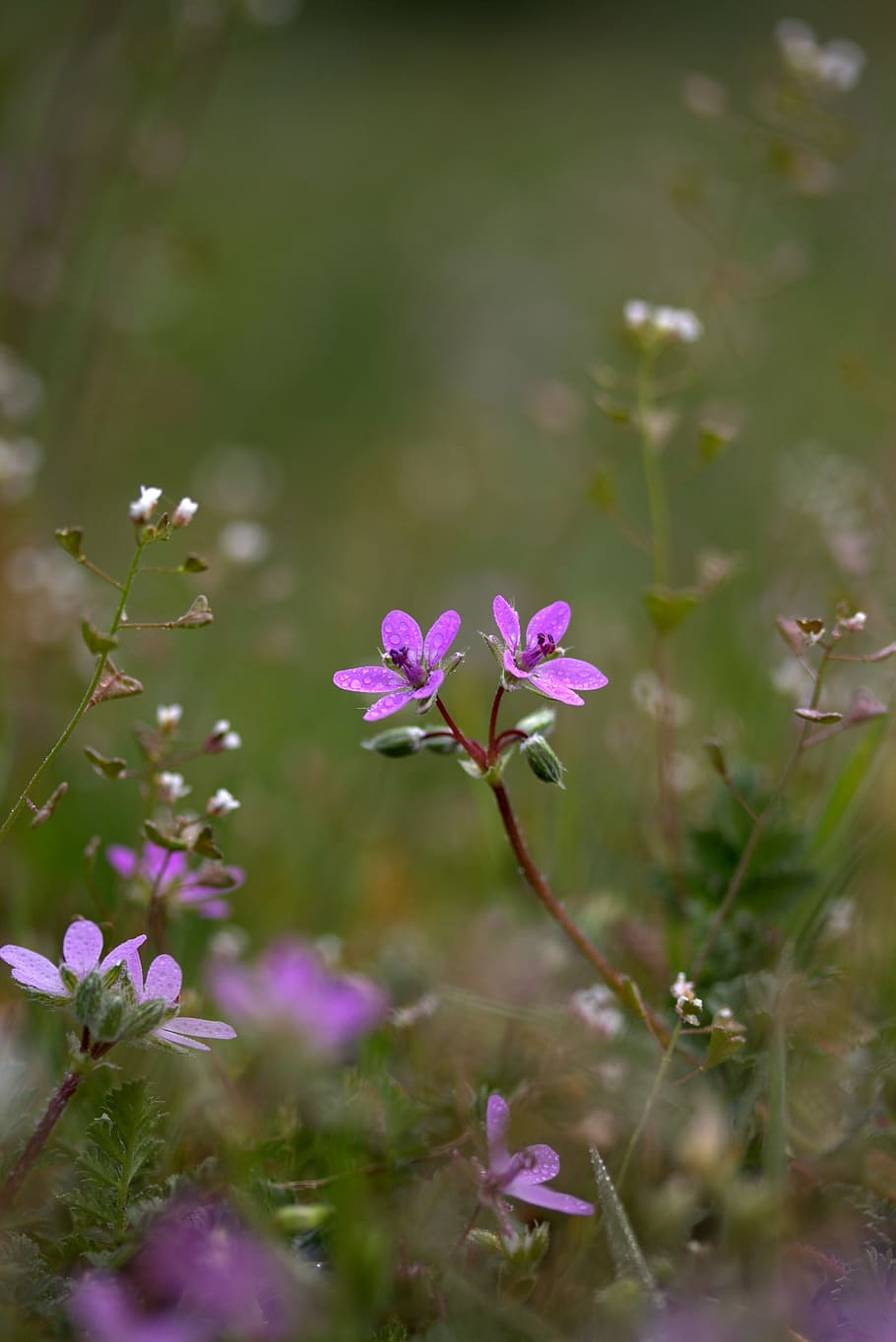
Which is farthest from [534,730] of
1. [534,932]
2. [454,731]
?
[534,932]

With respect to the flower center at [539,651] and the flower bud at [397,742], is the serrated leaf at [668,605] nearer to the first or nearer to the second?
the flower center at [539,651]

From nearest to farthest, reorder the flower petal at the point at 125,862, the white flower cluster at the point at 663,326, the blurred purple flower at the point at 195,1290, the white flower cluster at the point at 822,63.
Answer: the blurred purple flower at the point at 195,1290 → the flower petal at the point at 125,862 → the white flower cluster at the point at 663,326 → the white flower cluster at the point at 822,63

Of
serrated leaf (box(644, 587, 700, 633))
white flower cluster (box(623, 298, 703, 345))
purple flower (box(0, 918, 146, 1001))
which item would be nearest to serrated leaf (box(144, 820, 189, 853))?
purple flower (box(0, 918, 146, 1001))

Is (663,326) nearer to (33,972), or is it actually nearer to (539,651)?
(539,651)

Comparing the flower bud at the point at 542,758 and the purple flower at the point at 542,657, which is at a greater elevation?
the purple flower at the point at 542,657

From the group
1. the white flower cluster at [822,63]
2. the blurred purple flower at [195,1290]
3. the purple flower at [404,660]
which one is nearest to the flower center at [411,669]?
the purple flower at [404,660]

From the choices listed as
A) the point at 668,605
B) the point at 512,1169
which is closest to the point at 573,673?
the point at 668,605
